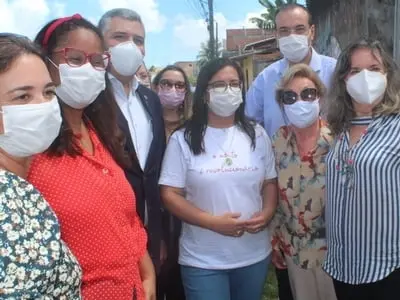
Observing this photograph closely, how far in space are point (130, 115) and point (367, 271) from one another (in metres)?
1.62

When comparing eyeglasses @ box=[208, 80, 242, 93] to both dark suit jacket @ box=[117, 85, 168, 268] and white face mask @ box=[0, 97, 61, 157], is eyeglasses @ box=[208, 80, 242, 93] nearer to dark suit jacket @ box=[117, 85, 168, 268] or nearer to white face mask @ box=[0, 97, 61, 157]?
dark suit jacket @ box=[117, 85, 168, 268]

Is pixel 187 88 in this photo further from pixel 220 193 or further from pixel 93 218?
pixel 93 218

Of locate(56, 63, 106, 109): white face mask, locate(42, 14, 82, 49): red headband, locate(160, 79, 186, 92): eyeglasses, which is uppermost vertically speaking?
locate(42, 14, 82, 49): red headband

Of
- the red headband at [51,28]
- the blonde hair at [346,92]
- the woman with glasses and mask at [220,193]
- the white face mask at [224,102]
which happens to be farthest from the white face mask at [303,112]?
the red headband at [51,28]

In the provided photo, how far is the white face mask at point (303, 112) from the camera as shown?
2951 mm

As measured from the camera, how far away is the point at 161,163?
9.91 ft

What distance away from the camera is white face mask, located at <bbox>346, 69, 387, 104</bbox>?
2641 mm

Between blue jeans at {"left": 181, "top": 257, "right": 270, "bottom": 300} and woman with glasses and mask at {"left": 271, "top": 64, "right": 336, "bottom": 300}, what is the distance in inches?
8.9

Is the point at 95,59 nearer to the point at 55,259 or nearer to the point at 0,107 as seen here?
the point at 0,107

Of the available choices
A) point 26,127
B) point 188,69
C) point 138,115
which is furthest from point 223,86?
point 188,69

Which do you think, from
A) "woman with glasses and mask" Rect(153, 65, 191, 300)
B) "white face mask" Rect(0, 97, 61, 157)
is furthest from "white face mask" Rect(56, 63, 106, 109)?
"woman with glasses and mask" Rect(153, 65, 191, 300)

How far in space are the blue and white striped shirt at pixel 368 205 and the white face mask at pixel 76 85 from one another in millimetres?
1347

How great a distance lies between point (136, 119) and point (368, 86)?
1378 millimetres

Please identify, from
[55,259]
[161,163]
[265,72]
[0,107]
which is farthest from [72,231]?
[265,72]
